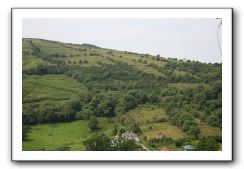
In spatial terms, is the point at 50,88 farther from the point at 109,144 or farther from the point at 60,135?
the point at 109,144

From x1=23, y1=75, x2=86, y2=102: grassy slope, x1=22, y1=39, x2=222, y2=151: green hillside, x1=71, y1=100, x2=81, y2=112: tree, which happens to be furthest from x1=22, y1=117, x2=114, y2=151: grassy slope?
x1=23, y1=75, x2=86, y2=102: grassy slope

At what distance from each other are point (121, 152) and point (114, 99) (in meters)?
0.47

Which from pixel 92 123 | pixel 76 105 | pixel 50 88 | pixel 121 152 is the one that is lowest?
pixel 121 152

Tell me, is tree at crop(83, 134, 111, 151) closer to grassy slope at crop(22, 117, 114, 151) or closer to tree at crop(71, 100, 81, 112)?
grassy slope at crop(22, 117, 114, 151)

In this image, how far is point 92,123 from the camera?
7309 mm

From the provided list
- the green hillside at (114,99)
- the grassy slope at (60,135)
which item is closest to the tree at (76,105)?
the green hillside at (114,99)

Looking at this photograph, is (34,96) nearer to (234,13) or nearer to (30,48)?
(30,48)

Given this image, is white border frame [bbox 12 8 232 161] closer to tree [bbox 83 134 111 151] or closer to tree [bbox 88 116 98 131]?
tree [bbox 83 134 111 151]

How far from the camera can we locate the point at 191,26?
733cm

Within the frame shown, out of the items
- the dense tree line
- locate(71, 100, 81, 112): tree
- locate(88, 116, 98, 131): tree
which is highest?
locate(71, 100, 81, 112): tree

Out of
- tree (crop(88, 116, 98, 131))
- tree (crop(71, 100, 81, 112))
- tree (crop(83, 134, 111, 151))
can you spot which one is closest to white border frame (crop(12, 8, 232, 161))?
tree (crop(83, 134, 111, 151))

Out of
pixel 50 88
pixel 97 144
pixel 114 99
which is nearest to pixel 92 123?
pixel 97 144

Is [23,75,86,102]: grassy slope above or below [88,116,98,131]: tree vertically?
above

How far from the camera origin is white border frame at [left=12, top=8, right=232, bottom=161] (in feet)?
23.8
